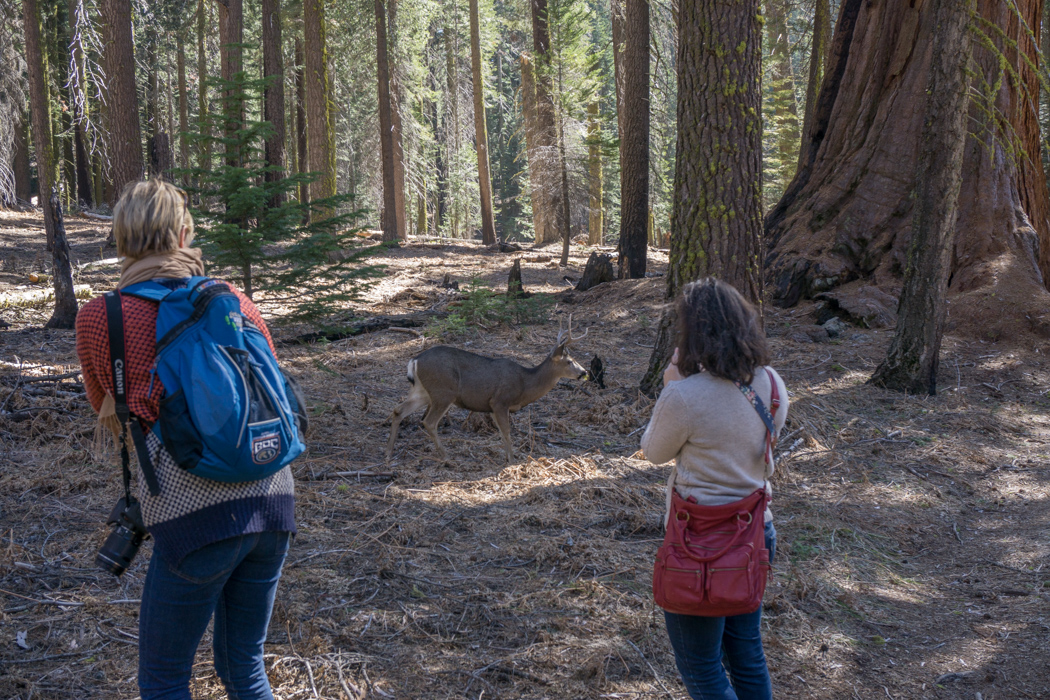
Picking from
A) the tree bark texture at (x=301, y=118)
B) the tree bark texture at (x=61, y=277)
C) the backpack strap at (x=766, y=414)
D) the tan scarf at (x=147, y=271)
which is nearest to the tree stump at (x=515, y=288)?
the tree bark texture at (x=61, y=277)

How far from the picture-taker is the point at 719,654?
10.1ft

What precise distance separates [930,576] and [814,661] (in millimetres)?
1730

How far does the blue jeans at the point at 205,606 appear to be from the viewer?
2600 millimetres

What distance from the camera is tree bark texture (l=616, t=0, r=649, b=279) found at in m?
15.9

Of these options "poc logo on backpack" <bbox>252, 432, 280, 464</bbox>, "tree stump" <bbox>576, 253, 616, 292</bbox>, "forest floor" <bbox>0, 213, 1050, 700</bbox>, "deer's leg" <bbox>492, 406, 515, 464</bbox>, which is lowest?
"forest floor" <bbox>0, 213, 1050, 700</bbox>

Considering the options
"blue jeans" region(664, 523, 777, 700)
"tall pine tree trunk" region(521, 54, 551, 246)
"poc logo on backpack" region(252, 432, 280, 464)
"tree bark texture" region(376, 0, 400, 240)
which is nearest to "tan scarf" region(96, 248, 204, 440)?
"poc logo on backpack" region(252, 432, 280, 464)

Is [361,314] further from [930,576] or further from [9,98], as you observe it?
[9,98]

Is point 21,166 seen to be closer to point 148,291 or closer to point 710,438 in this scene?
point 148,291

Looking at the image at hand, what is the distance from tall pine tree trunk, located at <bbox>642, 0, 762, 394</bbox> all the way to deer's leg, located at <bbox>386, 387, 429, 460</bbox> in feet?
9.92

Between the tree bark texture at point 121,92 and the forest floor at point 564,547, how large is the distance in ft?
21.8

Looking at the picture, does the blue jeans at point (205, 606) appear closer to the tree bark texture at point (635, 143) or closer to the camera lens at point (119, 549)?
the camera lens at point (119, 549)


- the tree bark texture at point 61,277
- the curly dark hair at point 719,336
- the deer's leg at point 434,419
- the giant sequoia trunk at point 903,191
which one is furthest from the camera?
the giant sequoia trunk at point 903,191

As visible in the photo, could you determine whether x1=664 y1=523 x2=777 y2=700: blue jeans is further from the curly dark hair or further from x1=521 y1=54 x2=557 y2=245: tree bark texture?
x1=521 y1=54 x2=557 y2=245: tree bark texture

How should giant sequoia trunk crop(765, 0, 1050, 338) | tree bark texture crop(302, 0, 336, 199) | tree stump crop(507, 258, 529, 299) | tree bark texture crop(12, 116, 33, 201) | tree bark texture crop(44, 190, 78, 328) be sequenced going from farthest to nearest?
tree bark texture crop(12, 116, 33, 201) < tree bark texture crop(302, 0, 336, 199) < tree stump crop(507, 258, 529, 299) < giant sequoia trunk crop(765, 0, 1050, 338) < tree bark texture crop(44, 190, 78, 328)
